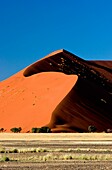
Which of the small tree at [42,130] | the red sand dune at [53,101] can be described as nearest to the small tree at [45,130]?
the small tree at [42,130]

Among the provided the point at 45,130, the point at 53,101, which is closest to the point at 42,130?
the point at 45,130

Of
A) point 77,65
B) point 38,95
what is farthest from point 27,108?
point 77,65

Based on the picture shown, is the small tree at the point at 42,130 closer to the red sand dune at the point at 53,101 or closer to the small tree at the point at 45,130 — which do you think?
the small tree at the point at 45,130

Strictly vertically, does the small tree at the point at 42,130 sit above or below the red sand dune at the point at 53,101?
below

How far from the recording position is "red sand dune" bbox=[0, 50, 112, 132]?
3637 inches

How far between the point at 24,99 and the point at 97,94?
1435 cm

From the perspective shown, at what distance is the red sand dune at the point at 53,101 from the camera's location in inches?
3637

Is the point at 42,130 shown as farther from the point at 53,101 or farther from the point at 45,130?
the point at 53,101

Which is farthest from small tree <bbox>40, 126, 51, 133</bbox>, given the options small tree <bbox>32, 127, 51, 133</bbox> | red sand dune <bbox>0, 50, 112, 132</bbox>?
red sand dune <bbox>0, 50, 112, 132</bbox>

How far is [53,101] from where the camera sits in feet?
330

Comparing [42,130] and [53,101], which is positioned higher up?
[53,101]

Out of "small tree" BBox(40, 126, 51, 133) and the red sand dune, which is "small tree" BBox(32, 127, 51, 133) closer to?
"small tree" BBox(40, 126, 51, 133)

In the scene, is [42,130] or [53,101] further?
[53,101]

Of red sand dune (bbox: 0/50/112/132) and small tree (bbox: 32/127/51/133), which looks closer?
small tree (bbox: 32/127/51/133)
